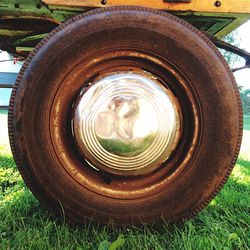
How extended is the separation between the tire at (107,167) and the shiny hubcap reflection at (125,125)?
0.04 metres

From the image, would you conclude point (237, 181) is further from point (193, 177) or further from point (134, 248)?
point (134, 248)

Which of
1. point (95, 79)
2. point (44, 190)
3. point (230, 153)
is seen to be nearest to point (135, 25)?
point (95, 79)

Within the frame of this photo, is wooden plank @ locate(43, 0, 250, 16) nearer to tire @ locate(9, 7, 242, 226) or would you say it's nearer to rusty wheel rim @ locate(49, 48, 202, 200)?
tire @ locate(9, 7, 242, 226)

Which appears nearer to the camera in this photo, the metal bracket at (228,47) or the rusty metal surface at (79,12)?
the rusty metal surface at (79,12)

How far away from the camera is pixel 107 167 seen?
137cm

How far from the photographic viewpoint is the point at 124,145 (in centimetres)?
135

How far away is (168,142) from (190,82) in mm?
252

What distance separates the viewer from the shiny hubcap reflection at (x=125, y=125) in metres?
1.36

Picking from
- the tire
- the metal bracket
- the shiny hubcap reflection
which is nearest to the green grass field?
the tire

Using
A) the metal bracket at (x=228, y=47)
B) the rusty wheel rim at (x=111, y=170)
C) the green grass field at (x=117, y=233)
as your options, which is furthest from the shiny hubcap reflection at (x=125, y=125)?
the metal bracket at (x=228, y=47)

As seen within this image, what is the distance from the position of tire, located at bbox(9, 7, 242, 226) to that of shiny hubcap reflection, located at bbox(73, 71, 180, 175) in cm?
4

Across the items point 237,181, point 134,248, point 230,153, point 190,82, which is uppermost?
point 190,82

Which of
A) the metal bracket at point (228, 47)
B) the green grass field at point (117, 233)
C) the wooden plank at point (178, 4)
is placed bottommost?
the green grass field at point (117, 233)

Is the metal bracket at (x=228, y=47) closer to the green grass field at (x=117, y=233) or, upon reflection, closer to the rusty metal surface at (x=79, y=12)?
the rusty metal surface at (x=79, y=12)
